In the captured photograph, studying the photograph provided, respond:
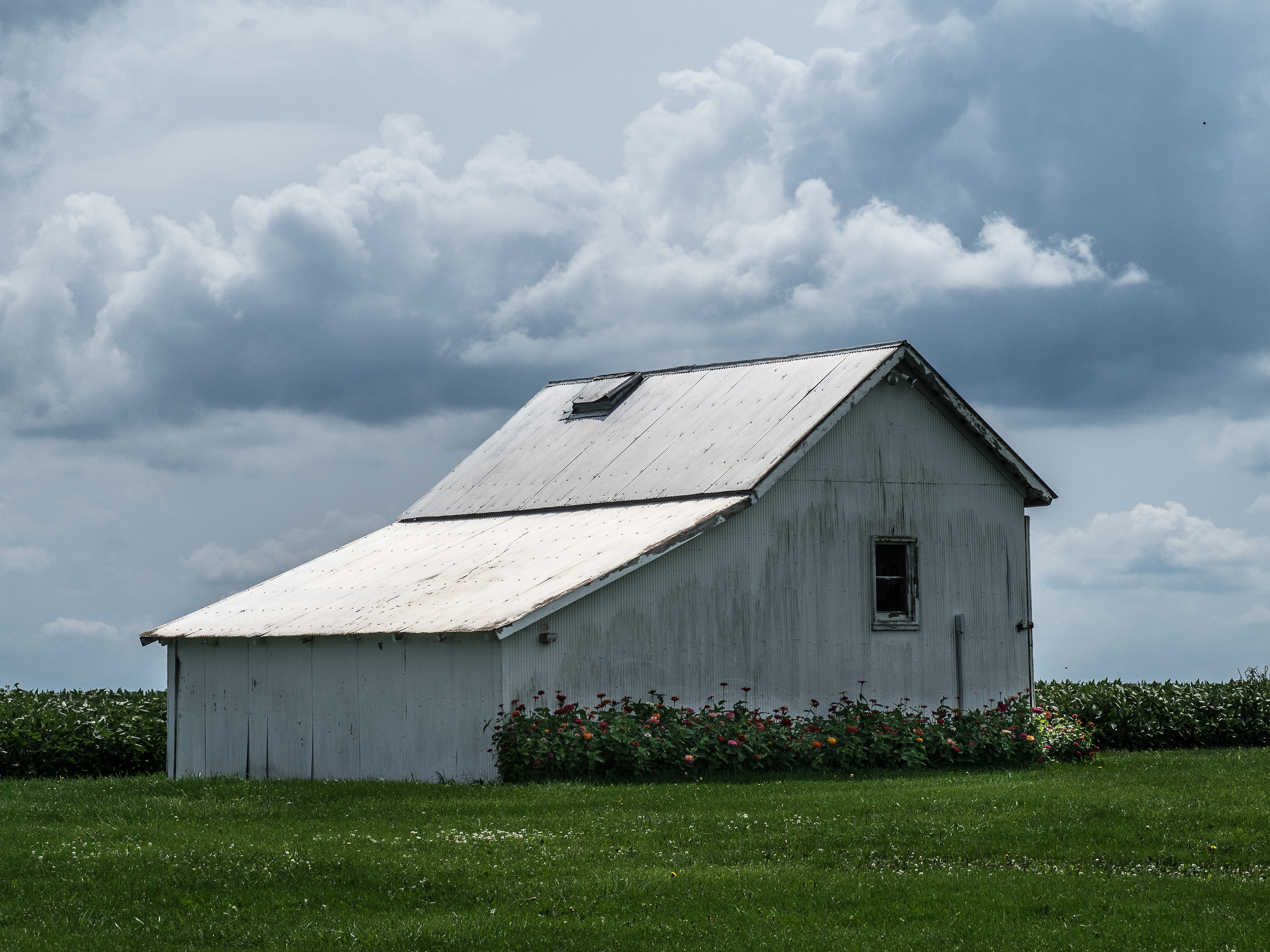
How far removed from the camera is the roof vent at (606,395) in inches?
1188

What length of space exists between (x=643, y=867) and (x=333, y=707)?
10181mm

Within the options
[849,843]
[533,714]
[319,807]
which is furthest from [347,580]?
[849,843]

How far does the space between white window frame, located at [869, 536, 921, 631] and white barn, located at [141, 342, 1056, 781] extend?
5 cm

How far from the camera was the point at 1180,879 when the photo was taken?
43.0 feet

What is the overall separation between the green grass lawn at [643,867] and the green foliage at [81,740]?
8.26 meters

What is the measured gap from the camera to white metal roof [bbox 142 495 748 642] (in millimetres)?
21109

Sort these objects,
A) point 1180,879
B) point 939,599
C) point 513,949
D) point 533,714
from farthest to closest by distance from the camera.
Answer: point 939,599 < point 533,714 < point 1180,879 < point 513,949

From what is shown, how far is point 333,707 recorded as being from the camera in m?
22.5

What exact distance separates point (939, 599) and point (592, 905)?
1463 cm

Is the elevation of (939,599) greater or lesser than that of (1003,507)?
lesser

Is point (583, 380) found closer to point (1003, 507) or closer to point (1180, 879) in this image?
point (1003, 507)

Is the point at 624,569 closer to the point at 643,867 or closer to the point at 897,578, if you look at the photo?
the point at 897,578

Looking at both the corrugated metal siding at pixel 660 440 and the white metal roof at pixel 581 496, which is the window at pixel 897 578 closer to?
the white metal roof at pixel 581 496

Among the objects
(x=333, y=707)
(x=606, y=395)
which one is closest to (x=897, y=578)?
(x=606, y=395)
